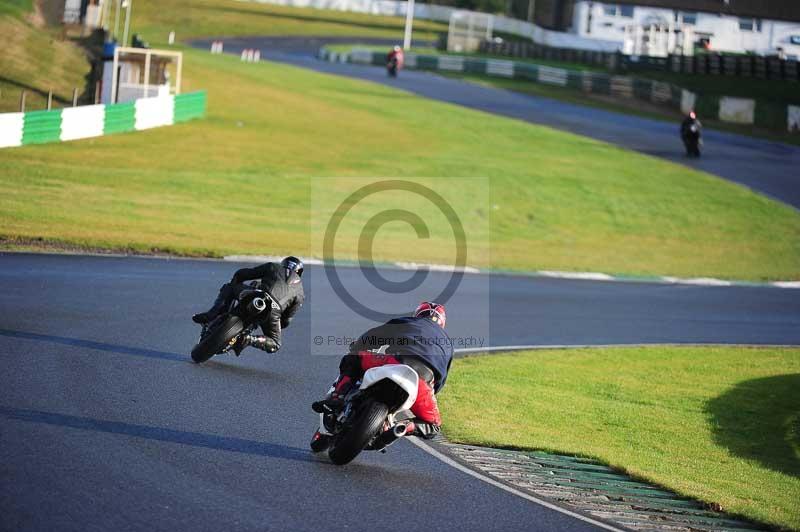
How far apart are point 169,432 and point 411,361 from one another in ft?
7.24

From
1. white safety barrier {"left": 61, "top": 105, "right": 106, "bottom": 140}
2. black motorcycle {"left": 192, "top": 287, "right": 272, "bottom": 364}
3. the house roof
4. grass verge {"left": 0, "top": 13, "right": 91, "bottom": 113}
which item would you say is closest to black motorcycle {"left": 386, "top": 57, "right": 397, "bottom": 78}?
the house roof

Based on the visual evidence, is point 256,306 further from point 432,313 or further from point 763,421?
point 763,421

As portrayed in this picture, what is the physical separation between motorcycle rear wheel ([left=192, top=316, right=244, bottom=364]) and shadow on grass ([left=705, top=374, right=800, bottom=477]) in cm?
579

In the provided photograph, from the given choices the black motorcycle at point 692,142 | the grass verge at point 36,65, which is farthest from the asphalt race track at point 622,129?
the grass verge at point 36,65

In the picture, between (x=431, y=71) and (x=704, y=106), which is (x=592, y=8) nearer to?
(x=431, y=71)

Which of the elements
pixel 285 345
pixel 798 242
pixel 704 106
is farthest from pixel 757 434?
pixel 704 106

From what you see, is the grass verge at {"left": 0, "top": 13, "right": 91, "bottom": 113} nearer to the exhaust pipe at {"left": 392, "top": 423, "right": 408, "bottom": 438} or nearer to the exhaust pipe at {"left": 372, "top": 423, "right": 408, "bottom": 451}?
the exhaust pipe at {"left": 372, "top": 423, "right": 408, "bottom": 451}

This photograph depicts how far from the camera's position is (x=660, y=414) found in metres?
14.1

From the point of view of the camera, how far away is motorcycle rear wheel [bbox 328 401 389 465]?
8742mm

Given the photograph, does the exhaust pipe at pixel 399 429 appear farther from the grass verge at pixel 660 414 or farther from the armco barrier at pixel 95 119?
the armco barrier at pixel 95 119

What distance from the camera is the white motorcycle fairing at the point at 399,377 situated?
8.72 m

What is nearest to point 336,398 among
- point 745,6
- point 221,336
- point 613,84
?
point 221,336

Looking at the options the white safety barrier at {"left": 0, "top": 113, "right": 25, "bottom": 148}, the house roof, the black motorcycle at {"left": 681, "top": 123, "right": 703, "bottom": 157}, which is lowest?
the white safety barrier at {"left": 0, "top": 113, "right": 25, "bottom": 148}

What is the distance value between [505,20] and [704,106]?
47.4 metres
